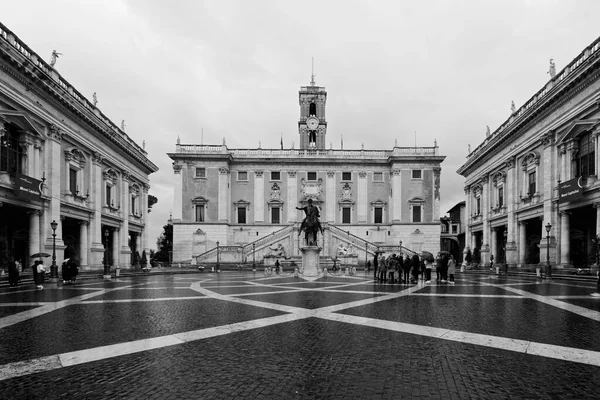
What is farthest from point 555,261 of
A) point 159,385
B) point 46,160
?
point 46,160

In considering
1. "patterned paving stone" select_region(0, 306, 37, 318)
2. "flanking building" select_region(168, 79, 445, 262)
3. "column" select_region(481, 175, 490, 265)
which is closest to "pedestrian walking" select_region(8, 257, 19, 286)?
"patterned paving stone" select_region(0, 306, 37, 318)

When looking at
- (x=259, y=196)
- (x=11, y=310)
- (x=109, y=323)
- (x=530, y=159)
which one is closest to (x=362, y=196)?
(x=259, y=196)

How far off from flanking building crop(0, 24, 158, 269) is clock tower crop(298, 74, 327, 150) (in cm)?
2853

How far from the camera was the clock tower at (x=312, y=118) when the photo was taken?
217 ft

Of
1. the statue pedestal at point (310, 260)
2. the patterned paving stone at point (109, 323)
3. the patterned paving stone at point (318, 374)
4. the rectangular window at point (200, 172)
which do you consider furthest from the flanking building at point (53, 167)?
the patterned paving stone at point (318, 374)

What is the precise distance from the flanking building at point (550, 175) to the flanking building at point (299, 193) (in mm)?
10986

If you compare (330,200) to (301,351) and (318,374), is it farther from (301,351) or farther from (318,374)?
(318,374)

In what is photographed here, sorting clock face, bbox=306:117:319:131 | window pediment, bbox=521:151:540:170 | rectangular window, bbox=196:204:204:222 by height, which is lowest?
rectangular window, bbox=196:204:204:222

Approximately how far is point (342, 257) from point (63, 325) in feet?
130

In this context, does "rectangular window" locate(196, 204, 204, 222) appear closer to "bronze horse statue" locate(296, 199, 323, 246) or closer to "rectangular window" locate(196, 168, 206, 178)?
"rectangular window" locate(196, 168, 206, 178)

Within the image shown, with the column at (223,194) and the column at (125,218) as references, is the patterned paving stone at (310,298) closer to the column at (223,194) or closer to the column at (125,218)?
the column at (125,218)

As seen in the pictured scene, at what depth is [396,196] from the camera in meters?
58.3

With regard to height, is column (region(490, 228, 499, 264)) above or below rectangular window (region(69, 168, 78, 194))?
below

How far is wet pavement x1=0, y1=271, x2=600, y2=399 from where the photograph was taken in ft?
19.0
